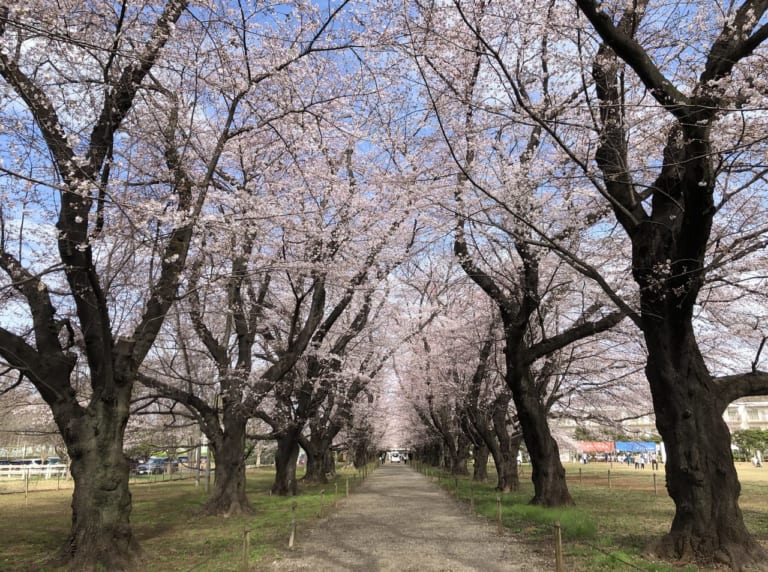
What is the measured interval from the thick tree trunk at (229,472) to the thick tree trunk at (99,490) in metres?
6.93

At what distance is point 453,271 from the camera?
21922mm

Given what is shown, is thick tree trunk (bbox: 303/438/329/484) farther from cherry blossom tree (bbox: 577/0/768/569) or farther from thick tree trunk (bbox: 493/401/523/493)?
cherry blossom tree (bbox: 577/0/768/569)

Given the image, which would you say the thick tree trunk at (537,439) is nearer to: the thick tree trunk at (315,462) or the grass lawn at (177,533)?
the grass lawn at (177,533)

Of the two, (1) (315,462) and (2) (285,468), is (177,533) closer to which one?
(2) (285,468)

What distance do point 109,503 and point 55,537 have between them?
5.51m

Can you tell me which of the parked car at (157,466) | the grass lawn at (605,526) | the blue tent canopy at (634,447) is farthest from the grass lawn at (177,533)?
the blue tent canopy at (634,447)

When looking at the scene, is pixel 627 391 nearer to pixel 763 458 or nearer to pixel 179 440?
pixel 179 440

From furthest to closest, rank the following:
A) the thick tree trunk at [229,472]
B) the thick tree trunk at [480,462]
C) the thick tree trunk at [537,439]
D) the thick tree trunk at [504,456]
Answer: the thick tree trunk at [480,462], the thick tree trunk at [504,456], the thick tree trunk at [229,472], the thick tree trunk at [537,439]

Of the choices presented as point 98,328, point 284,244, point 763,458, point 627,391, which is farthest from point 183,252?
point 763,458

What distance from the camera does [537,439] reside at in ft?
44.3

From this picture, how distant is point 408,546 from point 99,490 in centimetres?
540

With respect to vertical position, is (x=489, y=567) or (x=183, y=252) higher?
(x=183, y=252)

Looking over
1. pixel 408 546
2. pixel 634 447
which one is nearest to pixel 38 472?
pixel 408 546

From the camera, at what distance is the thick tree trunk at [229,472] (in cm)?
1507
